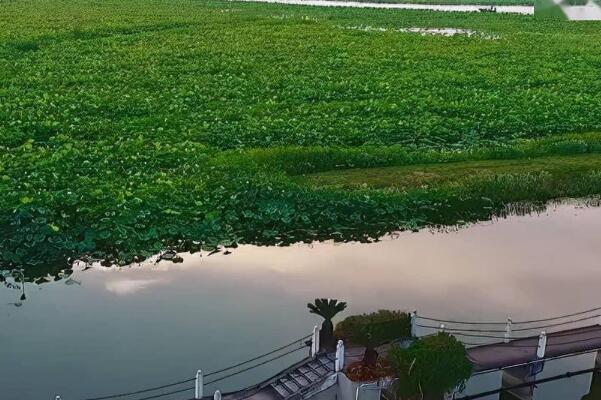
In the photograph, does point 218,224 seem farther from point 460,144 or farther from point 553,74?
point 553,74

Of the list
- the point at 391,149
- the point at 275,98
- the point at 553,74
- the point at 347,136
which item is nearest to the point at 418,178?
the point at 391,149

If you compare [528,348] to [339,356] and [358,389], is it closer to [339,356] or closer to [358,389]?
[358,389]

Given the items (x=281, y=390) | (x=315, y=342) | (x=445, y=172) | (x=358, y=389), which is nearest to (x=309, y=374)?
(x=281, y=390)

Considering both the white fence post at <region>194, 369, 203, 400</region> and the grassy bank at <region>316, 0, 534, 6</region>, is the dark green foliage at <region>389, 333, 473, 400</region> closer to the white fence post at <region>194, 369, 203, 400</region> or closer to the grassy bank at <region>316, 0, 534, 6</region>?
the white fence post at <region>194, 369, 203, 400</region>

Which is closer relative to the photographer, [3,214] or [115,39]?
[3,214]

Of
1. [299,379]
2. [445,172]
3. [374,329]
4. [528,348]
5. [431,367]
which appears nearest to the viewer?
[431,367]

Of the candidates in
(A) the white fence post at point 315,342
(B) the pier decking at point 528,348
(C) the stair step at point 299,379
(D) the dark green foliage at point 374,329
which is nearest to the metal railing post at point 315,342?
(A) the white fence post at point 315,342
